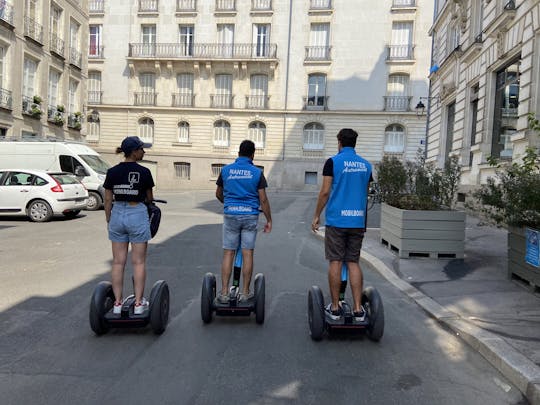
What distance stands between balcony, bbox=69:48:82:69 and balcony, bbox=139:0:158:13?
9.87 metres

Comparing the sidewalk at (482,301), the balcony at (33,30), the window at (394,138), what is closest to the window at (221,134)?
the window at (394,138)

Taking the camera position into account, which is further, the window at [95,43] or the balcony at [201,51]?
the window at [95,43]

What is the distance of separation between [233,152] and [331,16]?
40.0ft

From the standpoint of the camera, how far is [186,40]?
36.2 m

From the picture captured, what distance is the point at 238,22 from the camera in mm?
35125

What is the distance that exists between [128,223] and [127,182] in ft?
1.19

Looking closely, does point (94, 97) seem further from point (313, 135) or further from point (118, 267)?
point (118, 267)

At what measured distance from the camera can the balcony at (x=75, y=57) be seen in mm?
27500

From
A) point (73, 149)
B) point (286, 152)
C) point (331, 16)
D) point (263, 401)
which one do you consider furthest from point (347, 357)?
point (331, 16)

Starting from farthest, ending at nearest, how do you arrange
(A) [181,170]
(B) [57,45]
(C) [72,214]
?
1. (A) [181,170]
2. (B) [57,45]
3. (C) [72,214]

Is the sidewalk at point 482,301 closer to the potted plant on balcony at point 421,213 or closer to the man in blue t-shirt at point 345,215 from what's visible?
the potted plant on balcony at point 421,213

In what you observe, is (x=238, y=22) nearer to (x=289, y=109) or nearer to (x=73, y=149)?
(x=289, y=109)

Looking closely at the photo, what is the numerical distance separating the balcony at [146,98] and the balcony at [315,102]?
11.7 m

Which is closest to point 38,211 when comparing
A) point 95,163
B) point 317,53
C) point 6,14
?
point 95,163
